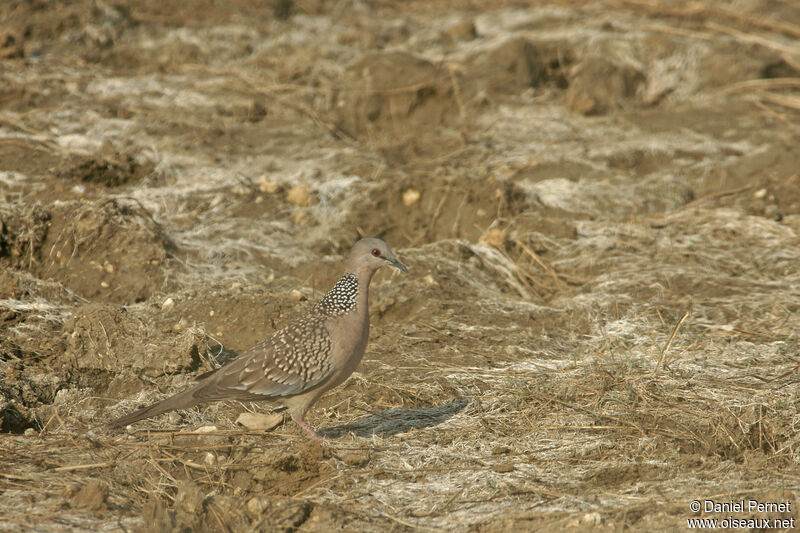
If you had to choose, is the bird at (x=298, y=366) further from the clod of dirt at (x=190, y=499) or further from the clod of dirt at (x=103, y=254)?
the clod of dirt at (x=103, y=254)

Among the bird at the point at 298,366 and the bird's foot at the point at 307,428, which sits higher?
the bird at the point at 298,366

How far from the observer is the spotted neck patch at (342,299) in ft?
15.0

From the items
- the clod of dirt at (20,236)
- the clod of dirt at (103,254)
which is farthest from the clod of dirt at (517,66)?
the clod of dirt at (20,236)

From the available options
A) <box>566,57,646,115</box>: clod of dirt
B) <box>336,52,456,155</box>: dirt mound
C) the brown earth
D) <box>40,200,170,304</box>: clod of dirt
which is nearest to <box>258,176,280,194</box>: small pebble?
the brown earth

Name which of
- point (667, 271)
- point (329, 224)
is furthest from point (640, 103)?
point (329, 224)

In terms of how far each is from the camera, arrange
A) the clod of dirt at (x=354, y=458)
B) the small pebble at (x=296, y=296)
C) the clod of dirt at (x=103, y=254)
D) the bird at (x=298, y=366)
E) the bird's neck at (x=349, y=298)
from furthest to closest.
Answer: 1. the clod of dirt at (x=103, y=254)
2. the small pebble at (x=296, y=296)
3. the bird's neck at (x=349, y=298)
4. the bird at (x=298, y=366)
5. the clod of dirt at (x=354, y=458)

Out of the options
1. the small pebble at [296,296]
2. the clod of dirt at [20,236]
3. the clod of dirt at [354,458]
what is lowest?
the clod of dirt at [354,458]

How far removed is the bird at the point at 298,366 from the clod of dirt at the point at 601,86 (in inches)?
220

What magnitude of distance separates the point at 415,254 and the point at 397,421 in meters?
2.19

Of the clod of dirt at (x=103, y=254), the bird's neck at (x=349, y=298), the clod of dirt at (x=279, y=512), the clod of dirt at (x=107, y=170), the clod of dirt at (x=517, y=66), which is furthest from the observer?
the clod of dirt at (x=517, y=66)

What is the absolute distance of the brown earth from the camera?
404 centimetres

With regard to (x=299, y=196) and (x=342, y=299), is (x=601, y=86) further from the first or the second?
(x=342, y=299)

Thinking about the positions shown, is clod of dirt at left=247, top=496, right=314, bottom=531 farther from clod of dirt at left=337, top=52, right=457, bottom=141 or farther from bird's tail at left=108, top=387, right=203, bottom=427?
clod of dirt at left=337, top=52, right=457, bottom=141

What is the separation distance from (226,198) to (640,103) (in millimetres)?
5072
